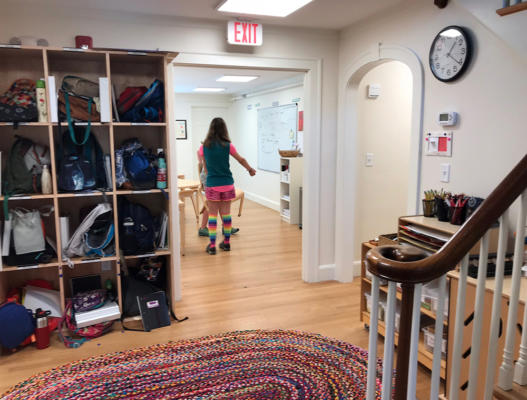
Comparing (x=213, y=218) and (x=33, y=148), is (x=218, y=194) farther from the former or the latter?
(x=33, y=148)

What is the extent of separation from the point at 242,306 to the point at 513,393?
2.51 metres

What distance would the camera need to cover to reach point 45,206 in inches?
129

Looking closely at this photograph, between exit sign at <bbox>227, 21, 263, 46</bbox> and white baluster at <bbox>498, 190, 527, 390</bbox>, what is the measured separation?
283cm

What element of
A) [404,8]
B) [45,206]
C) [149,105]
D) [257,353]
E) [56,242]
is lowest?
[257,353]

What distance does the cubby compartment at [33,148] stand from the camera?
10.2ft

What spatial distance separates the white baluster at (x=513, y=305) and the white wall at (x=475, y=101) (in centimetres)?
126

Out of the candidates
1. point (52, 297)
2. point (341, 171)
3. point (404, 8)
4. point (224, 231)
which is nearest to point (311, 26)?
point (404, 8)

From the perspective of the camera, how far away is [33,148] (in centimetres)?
315

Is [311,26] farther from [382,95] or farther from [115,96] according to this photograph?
[115,96]

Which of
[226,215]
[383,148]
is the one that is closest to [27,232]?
[226,215]

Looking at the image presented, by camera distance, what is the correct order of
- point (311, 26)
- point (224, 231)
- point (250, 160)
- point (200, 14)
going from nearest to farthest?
point (200, 14), point (311, 26), point (224, 231), point (250, 160)

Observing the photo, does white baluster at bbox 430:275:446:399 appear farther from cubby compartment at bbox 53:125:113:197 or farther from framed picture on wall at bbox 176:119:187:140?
framed picture on wall at bbox 176:119:187:140

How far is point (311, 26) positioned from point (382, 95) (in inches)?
39.0

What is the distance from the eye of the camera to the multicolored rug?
2.44 m
